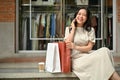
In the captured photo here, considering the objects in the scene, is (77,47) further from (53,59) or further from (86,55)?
(53,59)

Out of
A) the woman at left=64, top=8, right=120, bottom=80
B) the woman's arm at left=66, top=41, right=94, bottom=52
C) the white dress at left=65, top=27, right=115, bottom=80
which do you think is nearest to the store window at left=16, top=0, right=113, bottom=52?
the woman at left=64, top=8, right=120, bottom=80

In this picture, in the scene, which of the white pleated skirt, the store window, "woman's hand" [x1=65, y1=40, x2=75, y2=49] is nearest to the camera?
the white pleated skirt

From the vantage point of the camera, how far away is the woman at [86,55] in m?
4.50

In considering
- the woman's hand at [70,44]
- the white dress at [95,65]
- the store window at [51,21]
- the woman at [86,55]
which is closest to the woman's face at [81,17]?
the woman at [86,55]

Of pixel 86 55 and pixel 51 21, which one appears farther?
pixel 51 21

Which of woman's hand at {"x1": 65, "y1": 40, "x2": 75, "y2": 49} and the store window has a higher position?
the store window

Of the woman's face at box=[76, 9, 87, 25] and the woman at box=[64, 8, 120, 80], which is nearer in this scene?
the woman at box=[64, 8, 120, 80]

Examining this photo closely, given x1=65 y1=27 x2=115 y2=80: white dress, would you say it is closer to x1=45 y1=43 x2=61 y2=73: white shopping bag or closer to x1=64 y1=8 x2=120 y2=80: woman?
x1=64 y1=8 x2=120 y2=80: woman

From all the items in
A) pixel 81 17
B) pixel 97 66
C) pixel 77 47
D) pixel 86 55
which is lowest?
pixel 97 66

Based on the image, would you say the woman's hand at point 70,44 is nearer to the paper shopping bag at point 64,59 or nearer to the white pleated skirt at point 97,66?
the paper shopping bag at point 64,59

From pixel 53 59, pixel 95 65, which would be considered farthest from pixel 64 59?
pixel 95 65

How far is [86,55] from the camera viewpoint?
4.68 m

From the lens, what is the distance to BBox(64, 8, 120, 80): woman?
4500 millimetres

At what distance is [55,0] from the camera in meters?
7.41
